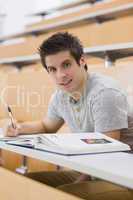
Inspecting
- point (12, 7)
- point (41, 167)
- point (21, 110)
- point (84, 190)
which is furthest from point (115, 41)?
point (12, 7)

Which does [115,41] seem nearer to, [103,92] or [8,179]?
[103,92]

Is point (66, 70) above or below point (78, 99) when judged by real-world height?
above

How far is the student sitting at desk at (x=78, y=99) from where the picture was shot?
1312mm

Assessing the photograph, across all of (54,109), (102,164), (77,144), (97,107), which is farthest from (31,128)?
(102,164)

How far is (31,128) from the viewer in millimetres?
1618

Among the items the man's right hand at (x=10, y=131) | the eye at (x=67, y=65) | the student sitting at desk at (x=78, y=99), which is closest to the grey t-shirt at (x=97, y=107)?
the student sitting at desk at (x=78, y=99)

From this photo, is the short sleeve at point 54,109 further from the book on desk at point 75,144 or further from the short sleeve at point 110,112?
the book on desk at point 75,144

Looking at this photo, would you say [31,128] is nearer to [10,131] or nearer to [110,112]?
[10,131]

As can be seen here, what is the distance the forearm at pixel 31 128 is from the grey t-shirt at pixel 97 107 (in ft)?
0.43

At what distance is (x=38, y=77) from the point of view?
97.6 inches

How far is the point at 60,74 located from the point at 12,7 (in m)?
3.90

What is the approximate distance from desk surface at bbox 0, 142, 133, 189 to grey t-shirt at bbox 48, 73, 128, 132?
300 mm

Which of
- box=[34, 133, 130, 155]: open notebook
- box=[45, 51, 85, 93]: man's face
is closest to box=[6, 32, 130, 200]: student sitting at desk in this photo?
box=[45, 51, 85, 93]: man's face

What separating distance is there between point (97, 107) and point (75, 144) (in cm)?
34
